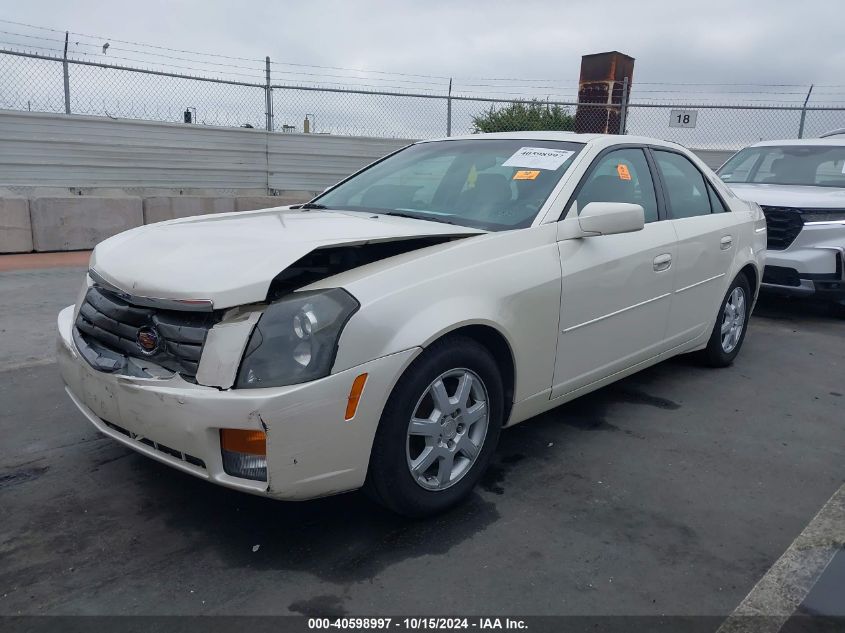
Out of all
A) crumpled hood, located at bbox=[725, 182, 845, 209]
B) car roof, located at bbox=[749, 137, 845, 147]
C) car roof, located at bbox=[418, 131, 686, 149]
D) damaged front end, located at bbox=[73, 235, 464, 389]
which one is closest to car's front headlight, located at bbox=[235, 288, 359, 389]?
damaged front end, located at bbox=[73, 235, 464, 389]

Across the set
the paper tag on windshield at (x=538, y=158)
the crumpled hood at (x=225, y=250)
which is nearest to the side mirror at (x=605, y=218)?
the paper tag on windshield at (x=538, y=158)

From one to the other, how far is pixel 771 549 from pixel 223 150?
9.94 metres

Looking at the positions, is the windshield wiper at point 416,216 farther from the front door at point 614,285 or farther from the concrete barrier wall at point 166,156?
the concrete barrier wall at point 166,156

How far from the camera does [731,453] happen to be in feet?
11.8

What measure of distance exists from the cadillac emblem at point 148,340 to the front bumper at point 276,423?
0.12 metres

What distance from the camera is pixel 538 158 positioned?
368cm

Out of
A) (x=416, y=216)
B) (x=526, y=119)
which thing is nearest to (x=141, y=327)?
(x=416, y=216)

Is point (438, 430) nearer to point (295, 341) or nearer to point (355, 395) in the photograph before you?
point (355, 395)

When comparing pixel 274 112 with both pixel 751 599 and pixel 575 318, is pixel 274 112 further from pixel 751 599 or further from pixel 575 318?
pixel 751 599

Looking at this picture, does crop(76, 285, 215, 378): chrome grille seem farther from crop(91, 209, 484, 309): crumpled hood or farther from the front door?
the front door

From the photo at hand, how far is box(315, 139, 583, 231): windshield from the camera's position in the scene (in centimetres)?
343

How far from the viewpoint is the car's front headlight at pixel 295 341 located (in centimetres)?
236

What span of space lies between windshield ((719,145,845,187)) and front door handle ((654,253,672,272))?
4242mm

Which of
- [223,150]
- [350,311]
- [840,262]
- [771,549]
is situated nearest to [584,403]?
[771,549]
